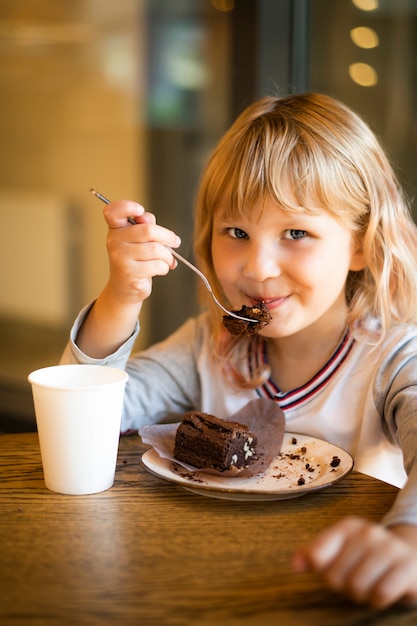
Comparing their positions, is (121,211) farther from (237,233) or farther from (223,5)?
(223,5)

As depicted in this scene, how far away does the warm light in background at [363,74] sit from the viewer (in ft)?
7.52

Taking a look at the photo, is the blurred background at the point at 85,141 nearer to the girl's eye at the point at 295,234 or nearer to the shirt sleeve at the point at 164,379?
the shirt sleeve at the point at 164,379

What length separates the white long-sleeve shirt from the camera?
4.46 ft

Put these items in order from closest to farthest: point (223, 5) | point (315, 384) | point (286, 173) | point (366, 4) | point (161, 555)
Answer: point (161, 555) < point (286, 173) < point (315, 384) < point (366, 4) < point (223, 5)

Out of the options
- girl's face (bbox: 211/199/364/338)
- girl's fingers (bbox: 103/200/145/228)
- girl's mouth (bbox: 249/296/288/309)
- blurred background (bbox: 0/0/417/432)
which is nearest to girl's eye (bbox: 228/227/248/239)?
girl's face (bbox: 211/199/364/338)

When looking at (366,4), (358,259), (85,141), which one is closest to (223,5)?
(366,4)

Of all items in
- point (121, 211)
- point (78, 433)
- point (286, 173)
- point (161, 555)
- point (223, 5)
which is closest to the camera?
point (161, 555)

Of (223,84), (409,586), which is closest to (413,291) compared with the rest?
(409,586)

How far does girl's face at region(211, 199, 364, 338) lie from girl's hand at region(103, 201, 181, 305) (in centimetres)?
17

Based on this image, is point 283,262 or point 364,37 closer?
point 283,262

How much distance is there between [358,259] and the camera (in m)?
1.53

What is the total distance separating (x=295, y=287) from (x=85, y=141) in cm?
236

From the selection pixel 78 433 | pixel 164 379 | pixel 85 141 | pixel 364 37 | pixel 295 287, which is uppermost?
pixel 364 37

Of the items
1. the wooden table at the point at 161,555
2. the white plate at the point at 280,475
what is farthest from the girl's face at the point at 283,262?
the wooden table at the point at 161,555
